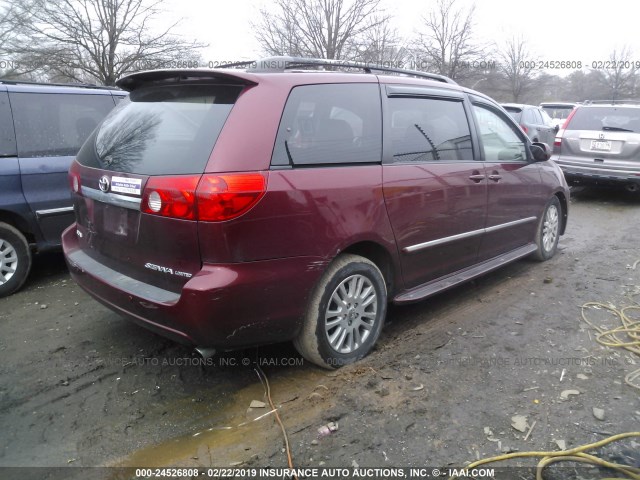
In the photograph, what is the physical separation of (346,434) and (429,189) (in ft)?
5.76

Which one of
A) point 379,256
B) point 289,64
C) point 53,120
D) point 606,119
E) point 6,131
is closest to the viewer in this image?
point 289,64

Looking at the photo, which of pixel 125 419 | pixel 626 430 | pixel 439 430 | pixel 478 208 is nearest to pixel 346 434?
pixel 439 430

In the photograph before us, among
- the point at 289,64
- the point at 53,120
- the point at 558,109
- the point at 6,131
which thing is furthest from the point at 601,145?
the point at 558,109

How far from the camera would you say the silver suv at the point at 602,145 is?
808 centimetres

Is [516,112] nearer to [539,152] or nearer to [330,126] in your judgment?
[539,152]

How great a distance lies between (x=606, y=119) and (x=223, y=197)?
8.48 metres

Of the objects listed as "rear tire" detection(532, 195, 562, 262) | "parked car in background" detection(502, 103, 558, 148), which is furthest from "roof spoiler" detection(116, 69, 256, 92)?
"parked car in background" detection(502, 103, 558, 148)

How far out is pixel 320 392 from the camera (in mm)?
2889

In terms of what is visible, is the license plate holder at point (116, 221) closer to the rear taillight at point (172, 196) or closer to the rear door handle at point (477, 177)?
the rear taillight at point (172, 196)

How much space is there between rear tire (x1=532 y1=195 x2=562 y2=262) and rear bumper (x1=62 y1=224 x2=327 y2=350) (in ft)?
10.9

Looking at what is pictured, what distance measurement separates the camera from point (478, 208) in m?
3.94

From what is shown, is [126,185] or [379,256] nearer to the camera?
[126,185]

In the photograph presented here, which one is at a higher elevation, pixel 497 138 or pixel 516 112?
pixel 516 112

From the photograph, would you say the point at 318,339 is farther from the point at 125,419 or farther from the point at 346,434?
the point at 125,419
